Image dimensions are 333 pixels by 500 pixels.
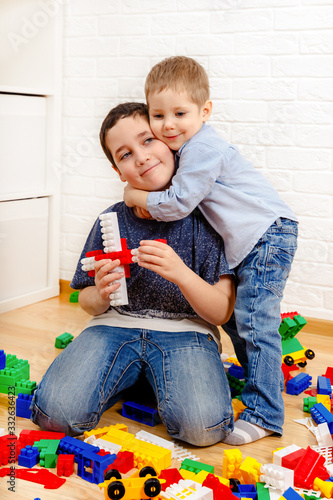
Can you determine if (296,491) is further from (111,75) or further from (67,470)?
(111,75)

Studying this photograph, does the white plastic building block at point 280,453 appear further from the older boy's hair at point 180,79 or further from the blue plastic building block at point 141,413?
the older boy's hair at point 180,79

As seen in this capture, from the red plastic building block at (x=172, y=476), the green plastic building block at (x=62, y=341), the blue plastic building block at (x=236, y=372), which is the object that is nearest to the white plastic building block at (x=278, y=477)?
the red plastic building block at (x=172, y=476)

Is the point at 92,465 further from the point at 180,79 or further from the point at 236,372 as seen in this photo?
the point at 180,79

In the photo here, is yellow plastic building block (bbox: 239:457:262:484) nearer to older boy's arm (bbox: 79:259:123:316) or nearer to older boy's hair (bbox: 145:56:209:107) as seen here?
older boy's arm (bbox: 79:259:123:316)

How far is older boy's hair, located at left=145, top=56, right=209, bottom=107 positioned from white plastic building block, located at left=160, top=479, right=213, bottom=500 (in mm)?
699

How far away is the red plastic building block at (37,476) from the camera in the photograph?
3.12 feet

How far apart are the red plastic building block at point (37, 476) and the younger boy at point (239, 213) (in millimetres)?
339

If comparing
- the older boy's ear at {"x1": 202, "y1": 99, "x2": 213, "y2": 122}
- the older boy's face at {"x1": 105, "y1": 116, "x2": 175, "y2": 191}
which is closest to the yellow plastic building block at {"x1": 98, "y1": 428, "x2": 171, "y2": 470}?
the older boy's face at {"x1": 105, "y1": 116, "x2": 175, "y2": 191}

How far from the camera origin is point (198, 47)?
1784 mm

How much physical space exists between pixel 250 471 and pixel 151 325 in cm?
36

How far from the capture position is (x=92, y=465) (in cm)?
96

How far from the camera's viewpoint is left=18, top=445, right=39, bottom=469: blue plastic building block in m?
0.99

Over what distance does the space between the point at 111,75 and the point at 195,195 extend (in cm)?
102

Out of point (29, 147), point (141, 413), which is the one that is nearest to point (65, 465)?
point (141, 413)
